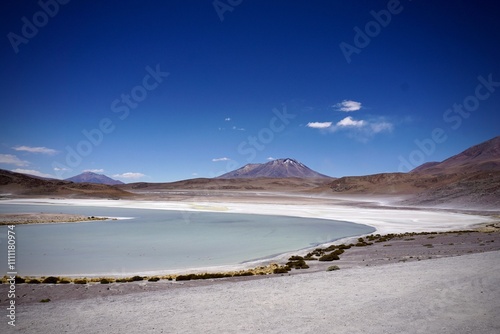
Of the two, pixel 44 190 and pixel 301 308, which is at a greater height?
pixel 44 190

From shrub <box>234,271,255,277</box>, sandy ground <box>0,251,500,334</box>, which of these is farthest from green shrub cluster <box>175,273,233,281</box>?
sandy ground <box>0,251,500,334</box>

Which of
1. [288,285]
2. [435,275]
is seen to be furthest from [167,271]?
[435,275]

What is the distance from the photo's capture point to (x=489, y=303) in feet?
26.5

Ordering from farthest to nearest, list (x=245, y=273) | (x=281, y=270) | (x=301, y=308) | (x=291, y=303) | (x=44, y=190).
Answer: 1. (x=44, y=190)
2. (x=281, y=270)
3. (x=245, y=273)
4. (x=291, y=303)
5. (x=301, y=308)

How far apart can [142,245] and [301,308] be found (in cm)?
1499

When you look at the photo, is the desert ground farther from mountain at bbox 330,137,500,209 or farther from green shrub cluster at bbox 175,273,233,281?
mountain at bbox 330,137,500,209

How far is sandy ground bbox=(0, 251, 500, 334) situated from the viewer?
701 cm

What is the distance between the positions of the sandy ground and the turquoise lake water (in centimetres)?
587

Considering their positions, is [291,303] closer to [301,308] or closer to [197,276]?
[301,308]

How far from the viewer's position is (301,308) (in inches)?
323

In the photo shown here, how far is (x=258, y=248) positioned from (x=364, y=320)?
13655 millimetres

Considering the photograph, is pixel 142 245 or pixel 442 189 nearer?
pixel 142 245

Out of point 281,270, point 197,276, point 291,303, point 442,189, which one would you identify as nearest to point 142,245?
point 197,276

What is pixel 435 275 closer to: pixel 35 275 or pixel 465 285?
pixel 465 285
